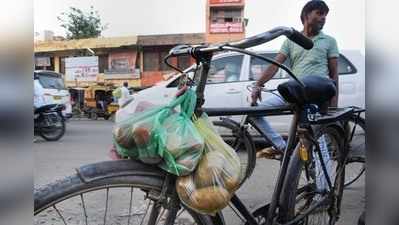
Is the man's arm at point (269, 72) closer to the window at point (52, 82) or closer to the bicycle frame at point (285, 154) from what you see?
the bicycle frame at point (285, 154)

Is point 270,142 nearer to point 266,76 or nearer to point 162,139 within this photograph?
point 266,76

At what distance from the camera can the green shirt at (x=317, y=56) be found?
105 inches

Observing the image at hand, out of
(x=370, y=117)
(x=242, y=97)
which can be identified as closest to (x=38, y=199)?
(x=370, y=117)

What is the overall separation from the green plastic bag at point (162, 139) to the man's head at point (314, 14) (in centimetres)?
140

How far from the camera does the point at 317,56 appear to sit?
2.70 m

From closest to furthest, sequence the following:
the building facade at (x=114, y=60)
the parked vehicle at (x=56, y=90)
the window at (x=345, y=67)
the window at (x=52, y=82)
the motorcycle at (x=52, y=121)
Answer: the window at (x=345, y=67), the building facade at (x=114, y=60), the motorcycle at (x=52, y=121), the window at (x=52, y=82), the parked vehicle at (x=56, y=90)

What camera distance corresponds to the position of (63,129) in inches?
276

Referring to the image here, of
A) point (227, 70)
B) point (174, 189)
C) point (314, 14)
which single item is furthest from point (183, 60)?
point (227, 70)

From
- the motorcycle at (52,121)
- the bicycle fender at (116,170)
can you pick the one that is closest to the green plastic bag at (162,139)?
the bicycle fender at (116,170)

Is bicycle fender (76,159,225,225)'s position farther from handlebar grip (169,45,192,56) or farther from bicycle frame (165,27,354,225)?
handlebar grip (169,45,192,56)

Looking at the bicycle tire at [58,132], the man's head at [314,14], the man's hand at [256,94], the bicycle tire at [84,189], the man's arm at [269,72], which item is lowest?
the bicycle tire at [58,132]

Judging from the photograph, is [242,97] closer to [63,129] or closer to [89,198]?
[63,129]

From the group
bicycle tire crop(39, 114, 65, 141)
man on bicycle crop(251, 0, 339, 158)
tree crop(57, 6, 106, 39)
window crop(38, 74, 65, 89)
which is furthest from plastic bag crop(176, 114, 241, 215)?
window crop(38, 74, 65, 89)

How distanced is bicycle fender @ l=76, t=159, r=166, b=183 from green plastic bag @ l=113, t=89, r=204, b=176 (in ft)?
0.07
